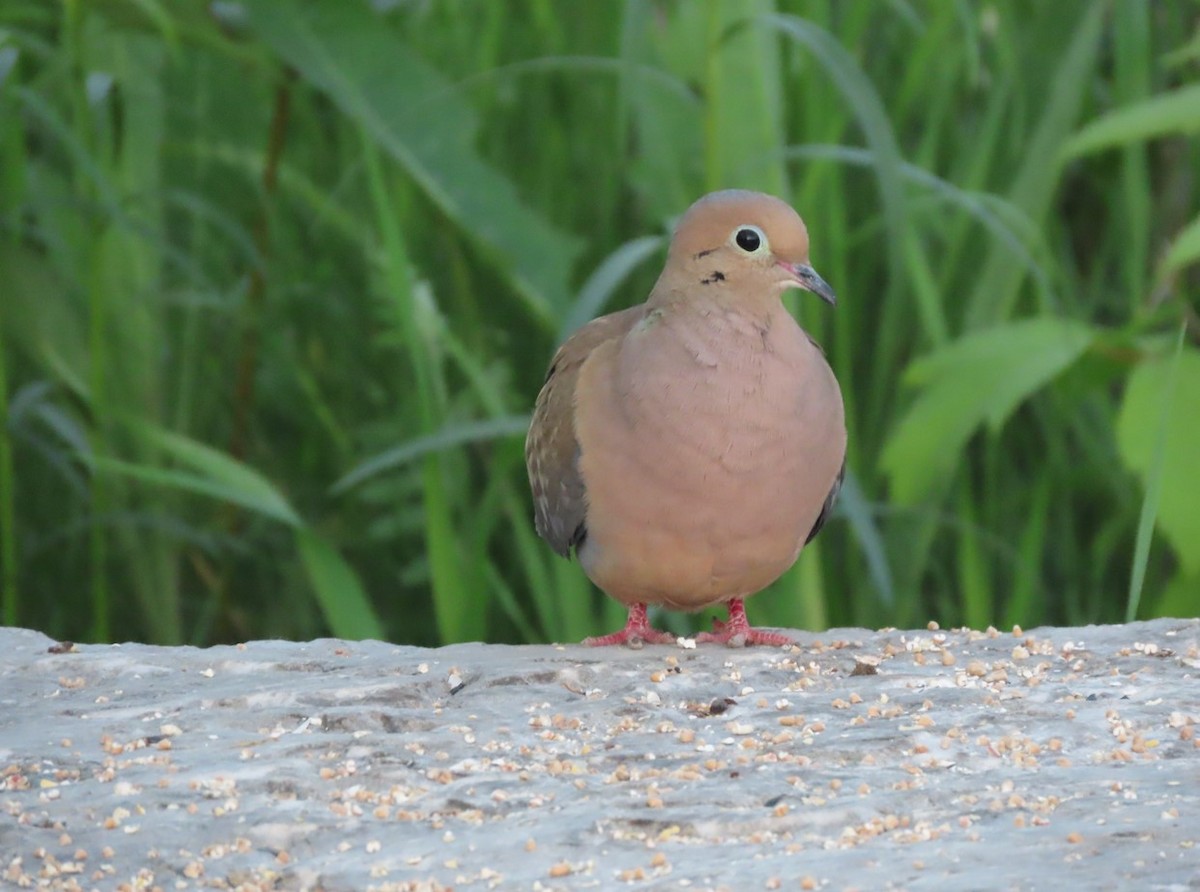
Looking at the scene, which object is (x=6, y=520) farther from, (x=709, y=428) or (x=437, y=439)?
(x=709, y=428)

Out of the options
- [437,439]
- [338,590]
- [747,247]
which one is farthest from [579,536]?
[338,590]

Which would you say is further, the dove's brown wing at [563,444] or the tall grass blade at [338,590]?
the tall grass blade at [338,590]

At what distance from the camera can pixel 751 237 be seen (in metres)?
2.79

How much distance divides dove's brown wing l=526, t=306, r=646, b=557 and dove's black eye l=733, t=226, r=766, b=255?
20 cm

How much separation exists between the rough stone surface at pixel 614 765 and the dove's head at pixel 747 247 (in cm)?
55

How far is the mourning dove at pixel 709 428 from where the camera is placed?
8.86 ft

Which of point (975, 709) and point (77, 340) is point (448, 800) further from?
point (77, 340)

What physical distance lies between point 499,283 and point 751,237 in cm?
126

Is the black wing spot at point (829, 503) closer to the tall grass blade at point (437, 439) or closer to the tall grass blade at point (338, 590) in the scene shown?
the tall grass blade at point (437, 439)

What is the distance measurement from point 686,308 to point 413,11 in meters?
1.65

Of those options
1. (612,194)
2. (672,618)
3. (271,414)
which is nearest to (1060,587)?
(672,618)

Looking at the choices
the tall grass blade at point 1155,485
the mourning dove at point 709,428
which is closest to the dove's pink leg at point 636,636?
the mourning dove at point 709,428

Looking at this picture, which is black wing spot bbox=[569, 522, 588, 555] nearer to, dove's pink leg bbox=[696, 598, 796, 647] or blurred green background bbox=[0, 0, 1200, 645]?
dove's pink leg bbox=[696, 598, 796, 647]

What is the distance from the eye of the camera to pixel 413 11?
415cm
